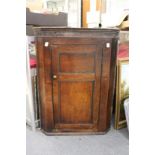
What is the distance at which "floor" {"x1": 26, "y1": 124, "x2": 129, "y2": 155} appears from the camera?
1.80 metres

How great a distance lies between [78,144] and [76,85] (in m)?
0.56

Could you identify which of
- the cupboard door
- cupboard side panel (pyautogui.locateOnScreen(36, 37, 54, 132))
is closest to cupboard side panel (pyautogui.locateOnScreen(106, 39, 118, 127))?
the cupboard door

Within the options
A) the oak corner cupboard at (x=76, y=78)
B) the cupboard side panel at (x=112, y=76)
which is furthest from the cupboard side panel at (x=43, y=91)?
the cupboard side panel at (x=112, y=76)

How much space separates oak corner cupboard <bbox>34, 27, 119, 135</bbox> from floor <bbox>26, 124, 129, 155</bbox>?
8cm

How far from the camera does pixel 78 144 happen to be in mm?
1915

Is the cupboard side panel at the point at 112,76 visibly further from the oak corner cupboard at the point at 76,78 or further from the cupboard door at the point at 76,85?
the cupboard door at the point at 76,85

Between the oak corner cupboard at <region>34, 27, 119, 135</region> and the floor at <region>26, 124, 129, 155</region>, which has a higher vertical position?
the oak corner cupboard at <region>34, 27, 119, 135</region>

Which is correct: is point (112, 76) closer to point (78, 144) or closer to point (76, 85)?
point (76, 85)

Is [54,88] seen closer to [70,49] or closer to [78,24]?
[70,49]

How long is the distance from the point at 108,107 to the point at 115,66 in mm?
421

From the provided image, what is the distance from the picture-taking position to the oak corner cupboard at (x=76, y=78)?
1781 millimetres

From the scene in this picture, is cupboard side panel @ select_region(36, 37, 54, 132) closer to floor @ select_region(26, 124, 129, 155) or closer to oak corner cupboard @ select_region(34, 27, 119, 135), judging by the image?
oak corner cupboard @ select_region(34, 27, 119, 135)
